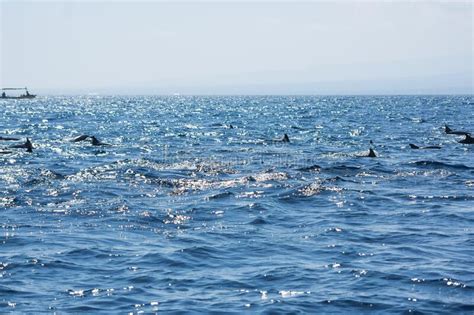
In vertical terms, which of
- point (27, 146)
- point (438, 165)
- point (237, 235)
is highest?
point (27, 146)

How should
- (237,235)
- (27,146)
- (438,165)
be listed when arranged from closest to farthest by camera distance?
(237,235), (438,165), (27,146)

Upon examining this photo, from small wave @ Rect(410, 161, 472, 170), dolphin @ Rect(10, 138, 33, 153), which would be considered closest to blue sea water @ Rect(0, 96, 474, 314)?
small wave @ Rect(410, 161, 472, 170)

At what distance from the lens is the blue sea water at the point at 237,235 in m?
16.9

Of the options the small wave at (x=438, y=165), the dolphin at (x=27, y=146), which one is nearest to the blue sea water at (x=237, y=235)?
the small wave at (x=438, y=165)

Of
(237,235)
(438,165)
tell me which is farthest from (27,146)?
(237,235)

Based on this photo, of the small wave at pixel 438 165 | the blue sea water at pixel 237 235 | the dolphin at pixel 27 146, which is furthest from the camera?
the dolphin at pixel 27 146

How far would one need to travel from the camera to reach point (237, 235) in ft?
78.0

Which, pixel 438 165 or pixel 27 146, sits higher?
pixel 27 146

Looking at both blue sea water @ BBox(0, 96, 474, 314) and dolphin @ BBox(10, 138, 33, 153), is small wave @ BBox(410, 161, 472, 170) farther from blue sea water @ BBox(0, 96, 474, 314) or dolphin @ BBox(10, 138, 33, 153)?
dolphin @ BBox(10, 138, 33, 153)

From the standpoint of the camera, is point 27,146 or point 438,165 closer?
point 438,165

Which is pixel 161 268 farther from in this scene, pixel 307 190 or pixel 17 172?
pixel 17 172

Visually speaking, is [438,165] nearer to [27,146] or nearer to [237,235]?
[237,235]

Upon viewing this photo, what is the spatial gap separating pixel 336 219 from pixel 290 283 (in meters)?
8.98

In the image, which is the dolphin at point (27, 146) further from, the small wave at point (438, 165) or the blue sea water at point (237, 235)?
the small wave at point (438, 165)
